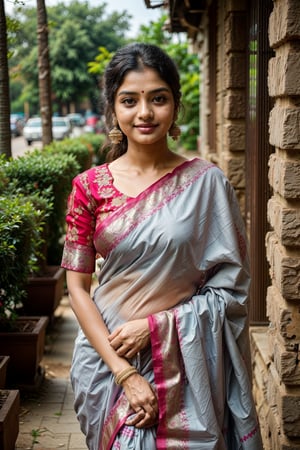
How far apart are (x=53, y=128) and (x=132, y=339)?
126 feet

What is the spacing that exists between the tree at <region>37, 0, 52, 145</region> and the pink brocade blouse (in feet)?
21.6

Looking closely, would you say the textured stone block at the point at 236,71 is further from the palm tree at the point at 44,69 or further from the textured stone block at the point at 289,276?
the textured stone block at the point at 289,276

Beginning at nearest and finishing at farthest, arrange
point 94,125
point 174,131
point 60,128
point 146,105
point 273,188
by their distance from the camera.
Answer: point 146,105 → point 174,131 → point 273,188 → point 60,128 → point 94,125

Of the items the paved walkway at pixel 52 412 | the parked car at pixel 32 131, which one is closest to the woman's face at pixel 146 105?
the paved walkway at pixel 52 412

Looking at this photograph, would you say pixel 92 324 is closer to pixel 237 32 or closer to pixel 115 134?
pixel 115 134

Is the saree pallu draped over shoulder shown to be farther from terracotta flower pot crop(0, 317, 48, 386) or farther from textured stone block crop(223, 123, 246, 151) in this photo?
textured stone block crop(223, 123, 246, 151)

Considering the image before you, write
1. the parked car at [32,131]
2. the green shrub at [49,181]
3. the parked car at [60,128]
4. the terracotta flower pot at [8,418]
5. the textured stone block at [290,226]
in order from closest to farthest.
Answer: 1. the textured stone block at [290,226]
2. the terracotta flower pot at [8,418]
3. the green shrub at [49,181]
4. the parked car at [60,128]
5. the parked car at [32,131]

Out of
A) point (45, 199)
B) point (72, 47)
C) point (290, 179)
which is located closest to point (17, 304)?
point (45, 199)

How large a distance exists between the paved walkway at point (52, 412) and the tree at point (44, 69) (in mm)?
3893

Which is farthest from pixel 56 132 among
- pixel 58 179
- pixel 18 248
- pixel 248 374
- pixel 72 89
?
pixel 248 374

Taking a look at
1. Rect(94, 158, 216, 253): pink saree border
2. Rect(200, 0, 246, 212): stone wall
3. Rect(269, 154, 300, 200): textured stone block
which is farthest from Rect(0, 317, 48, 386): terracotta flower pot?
Rect(94, 158, 216, 253): pink saree border

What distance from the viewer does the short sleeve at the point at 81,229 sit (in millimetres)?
2672

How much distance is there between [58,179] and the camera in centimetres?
754

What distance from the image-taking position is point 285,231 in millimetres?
3389
